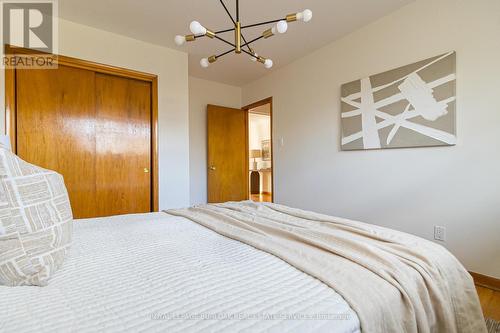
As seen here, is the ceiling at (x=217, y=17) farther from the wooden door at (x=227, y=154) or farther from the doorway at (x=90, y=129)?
the wooden door at (x=227, y=154)

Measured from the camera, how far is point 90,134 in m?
2.64

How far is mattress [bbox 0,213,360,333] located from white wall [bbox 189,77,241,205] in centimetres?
315

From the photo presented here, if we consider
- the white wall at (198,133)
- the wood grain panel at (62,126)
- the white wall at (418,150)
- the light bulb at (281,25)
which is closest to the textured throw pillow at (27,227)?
the light bulb at (281,25)

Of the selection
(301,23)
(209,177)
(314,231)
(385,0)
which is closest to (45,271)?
(314,231)

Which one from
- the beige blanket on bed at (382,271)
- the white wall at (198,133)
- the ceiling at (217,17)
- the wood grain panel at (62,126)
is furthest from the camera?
the white wall at (198,133)

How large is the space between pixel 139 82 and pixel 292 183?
2436 mm

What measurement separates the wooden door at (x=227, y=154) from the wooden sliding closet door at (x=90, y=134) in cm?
132

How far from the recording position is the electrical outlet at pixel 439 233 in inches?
80.9

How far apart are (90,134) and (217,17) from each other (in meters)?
1.86

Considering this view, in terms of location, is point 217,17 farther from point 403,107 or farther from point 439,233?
point 439,233

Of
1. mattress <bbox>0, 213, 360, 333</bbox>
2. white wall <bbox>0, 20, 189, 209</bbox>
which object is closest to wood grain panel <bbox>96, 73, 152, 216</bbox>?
white wall <bbox>0, 20, 189, 209</bbox>

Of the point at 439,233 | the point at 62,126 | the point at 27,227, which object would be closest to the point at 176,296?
the point at 27,227

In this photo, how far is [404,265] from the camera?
2.62 feet

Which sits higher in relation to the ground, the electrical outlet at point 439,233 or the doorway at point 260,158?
the doorway at point 260,158
